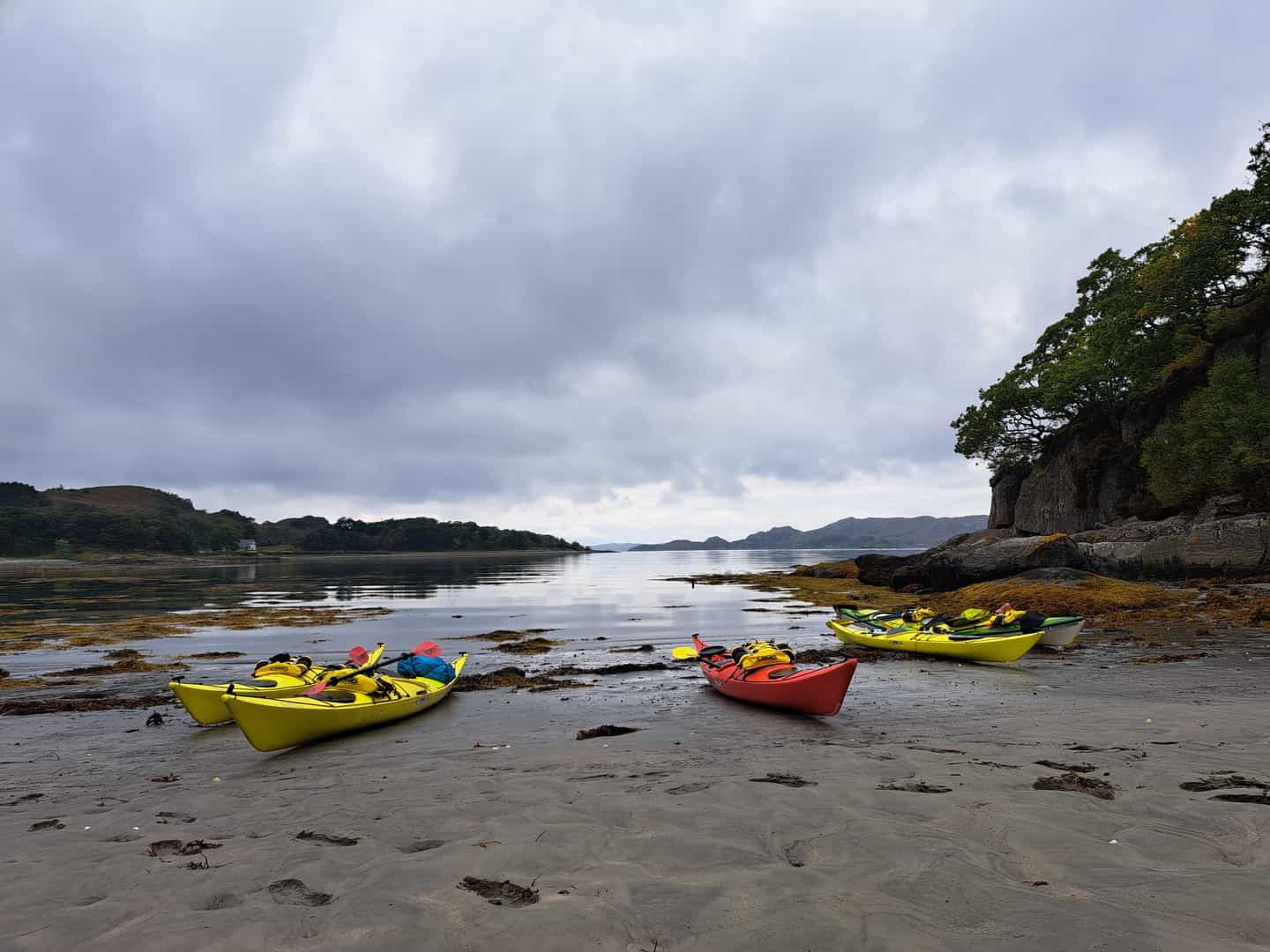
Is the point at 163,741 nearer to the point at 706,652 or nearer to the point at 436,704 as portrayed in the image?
the point at 436,704

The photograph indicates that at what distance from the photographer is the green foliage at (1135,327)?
28.5 metres

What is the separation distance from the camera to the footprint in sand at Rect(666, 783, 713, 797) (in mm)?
5660

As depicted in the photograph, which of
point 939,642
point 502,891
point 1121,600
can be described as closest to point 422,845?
point 502,891

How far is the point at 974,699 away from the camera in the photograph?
964cm

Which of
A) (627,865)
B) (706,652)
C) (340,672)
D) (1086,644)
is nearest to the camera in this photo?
(627,865)

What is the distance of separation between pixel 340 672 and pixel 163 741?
7.96ft

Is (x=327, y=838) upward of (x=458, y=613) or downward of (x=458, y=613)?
upward

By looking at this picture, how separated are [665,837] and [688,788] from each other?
47.4 inches

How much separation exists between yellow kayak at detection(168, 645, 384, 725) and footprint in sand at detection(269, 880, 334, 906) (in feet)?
15.5

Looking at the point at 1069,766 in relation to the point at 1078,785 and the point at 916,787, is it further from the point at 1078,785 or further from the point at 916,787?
the point at 916,787

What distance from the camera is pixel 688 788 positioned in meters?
A: 5.77

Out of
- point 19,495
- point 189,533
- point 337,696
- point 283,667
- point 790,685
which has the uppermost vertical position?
point 19,495

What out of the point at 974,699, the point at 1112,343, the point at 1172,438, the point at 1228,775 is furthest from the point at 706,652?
the point at 1112,343

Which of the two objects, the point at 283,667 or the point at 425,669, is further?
the point at 425,669
